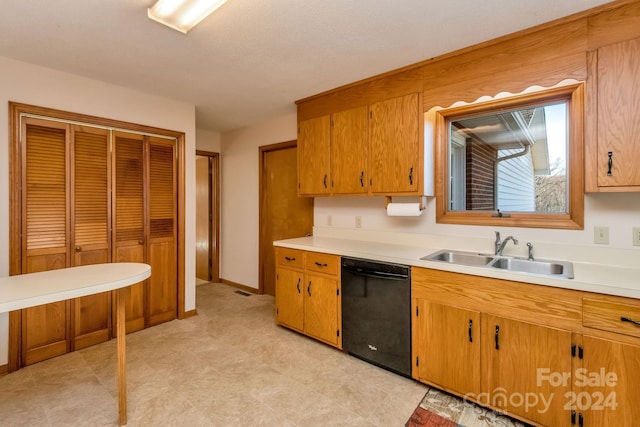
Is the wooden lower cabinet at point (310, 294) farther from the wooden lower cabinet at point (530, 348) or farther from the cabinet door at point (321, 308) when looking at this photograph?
the wooden lower cabinet at point (530, 348)

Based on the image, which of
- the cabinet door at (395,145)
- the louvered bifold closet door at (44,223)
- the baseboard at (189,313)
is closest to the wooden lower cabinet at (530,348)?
the cabinet door at (395,145)

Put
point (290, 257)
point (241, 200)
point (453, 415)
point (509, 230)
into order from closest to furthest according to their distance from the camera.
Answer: point (453, 415)
point (509, 230)
point (290, 257)
point (241, 200)

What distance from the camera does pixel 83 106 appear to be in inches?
107

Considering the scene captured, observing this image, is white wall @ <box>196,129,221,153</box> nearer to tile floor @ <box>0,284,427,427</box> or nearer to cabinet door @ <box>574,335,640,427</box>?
tile floor @ <box>0,284,427,427</box>

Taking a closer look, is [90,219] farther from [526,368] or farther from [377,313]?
[526,368]

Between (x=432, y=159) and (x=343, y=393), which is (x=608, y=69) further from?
(x=343, y=393)

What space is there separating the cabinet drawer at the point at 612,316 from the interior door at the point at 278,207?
2.65 metres

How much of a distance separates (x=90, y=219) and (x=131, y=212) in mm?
346

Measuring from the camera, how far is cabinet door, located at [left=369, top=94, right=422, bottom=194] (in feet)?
8.20

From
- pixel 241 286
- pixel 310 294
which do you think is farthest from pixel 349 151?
pixel 241 286

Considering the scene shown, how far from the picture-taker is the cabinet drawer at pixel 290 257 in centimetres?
292

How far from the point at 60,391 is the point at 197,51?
102 inches

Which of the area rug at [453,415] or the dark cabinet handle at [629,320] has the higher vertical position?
the dark cabinet handle at [629,320]

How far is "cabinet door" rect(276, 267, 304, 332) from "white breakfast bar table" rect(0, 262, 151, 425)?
1.38m
